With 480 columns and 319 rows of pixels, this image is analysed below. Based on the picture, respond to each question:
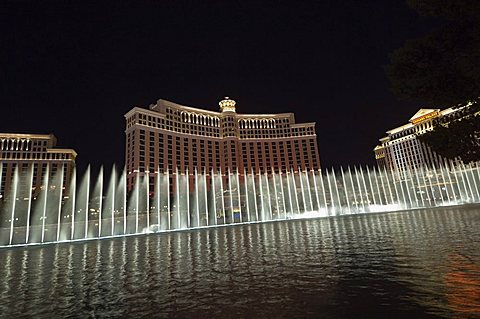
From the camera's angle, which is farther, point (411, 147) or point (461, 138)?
point (411, 147)

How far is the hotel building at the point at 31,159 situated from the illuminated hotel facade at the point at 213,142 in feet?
142

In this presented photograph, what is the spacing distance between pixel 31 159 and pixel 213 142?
72.1m

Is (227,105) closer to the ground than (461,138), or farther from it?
farther from it

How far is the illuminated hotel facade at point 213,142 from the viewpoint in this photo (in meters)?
96.2

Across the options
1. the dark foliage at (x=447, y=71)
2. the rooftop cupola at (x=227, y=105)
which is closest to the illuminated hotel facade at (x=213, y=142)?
the rooftop cupola at (x=227, y=105)

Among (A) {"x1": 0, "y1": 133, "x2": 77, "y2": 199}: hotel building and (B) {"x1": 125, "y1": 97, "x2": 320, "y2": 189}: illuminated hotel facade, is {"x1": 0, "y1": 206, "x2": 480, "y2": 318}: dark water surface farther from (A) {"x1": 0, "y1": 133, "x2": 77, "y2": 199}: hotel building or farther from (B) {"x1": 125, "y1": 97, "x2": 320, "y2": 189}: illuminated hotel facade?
(A) {"x1": 0, "y1": 133, "x2": 77, "y2": 199}: hotel building

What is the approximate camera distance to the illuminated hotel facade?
9619 centimetres

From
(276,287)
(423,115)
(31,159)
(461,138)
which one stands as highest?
(423,115)

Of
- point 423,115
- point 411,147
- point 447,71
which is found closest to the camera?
point 447,71

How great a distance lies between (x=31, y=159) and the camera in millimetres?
114375

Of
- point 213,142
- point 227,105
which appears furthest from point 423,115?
point 213,142

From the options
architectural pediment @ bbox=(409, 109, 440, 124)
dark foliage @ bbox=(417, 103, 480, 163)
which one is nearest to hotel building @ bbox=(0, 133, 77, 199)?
dark foliage @ bbox=(417, 103, 480, 163)

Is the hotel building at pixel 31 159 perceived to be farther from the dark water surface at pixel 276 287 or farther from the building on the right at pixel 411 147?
the building on the right at pixel 411 147

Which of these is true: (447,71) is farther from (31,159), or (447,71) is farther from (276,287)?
(31,159)
